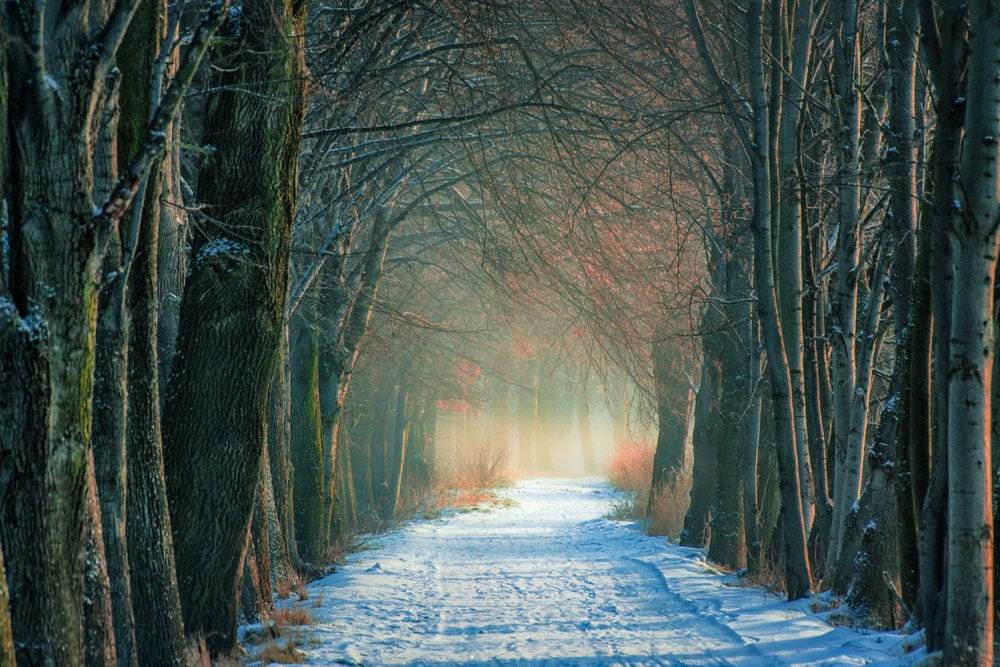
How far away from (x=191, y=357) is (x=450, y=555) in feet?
26.1

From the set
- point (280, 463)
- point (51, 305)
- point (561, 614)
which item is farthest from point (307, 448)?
point (51, 305)

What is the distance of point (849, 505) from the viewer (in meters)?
8.46

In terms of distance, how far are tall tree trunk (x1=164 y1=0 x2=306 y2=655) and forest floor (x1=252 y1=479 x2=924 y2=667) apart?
43.4 inches

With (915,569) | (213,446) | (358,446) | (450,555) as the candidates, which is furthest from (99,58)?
(358,446)

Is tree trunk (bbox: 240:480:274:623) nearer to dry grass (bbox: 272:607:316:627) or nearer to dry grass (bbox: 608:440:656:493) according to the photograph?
dry grass (bbox: 272:607:316:627)

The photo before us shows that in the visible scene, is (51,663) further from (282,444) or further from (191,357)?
(282,444)

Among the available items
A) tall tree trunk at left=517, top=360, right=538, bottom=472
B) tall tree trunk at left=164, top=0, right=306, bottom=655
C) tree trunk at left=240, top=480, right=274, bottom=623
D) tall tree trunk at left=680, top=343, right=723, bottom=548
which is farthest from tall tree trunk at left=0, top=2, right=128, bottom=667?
tall tree trunk at left=517, top=360, right=538, bottom=472

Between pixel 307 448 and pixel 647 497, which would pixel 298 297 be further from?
pixel 647 497

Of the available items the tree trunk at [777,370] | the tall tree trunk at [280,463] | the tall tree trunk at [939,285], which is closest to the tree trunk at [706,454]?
the tree trunk at [777,370]

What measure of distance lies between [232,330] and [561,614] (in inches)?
176

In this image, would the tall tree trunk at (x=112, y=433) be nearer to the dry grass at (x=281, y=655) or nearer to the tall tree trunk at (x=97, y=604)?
the tall tree trunk at (x=97, y=604)

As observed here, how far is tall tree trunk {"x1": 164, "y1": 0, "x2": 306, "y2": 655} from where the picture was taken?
19.7 ft

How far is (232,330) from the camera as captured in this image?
19.9 ft

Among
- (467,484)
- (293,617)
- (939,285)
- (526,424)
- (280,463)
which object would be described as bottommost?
(467,484)
